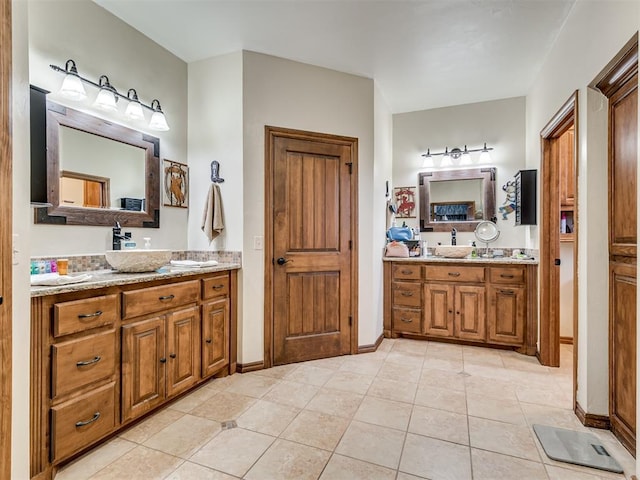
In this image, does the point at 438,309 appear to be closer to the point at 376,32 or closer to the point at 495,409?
the point at 495,409

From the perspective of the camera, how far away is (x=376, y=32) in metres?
2.65

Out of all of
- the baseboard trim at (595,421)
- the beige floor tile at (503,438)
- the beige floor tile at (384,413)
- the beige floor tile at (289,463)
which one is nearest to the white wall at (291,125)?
the beige floor tile at (384,413)

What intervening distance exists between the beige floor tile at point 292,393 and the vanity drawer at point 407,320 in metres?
1.53

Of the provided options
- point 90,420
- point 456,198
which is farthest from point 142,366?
point 456,198

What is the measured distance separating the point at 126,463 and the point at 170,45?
3007mm

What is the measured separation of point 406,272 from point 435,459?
218 cm

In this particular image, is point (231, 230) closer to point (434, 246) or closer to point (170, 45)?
point (170, 45)

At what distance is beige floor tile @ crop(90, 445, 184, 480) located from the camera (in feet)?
5.23

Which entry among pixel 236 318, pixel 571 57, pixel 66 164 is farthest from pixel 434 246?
pixel 66 164

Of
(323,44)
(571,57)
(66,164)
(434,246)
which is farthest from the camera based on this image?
(434,246)

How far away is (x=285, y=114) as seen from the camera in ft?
9.86

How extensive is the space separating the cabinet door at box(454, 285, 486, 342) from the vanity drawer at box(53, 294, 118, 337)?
3.13m

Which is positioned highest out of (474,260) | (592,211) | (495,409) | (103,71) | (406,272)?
(103,71)

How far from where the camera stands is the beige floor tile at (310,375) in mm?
2672
